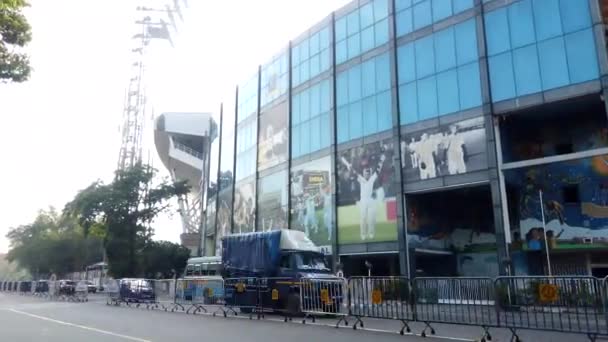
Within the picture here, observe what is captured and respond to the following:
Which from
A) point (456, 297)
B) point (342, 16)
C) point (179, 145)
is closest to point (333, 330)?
point (456, 297)

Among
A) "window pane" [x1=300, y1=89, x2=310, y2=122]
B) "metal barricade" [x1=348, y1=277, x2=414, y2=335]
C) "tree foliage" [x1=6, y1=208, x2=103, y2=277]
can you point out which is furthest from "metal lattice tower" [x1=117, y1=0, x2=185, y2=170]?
"metal barricade" [x1=348, y1=277, x2=414, y2=335]

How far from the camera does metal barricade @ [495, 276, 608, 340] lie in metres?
8.55

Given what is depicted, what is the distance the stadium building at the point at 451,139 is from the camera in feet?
78.8

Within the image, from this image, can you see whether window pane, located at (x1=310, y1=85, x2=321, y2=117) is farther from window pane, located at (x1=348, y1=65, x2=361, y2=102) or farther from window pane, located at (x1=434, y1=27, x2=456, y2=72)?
window pane, located at (x1=434, y1=27, x2=456, y2=72)

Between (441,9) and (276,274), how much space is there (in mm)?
19405

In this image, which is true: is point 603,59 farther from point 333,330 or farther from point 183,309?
point 183,309

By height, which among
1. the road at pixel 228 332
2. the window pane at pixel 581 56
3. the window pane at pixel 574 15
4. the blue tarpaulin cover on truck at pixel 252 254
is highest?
the window pane at pixel 574 15

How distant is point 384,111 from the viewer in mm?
30703

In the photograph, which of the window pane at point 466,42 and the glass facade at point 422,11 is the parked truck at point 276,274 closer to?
the window pane at point 466,42

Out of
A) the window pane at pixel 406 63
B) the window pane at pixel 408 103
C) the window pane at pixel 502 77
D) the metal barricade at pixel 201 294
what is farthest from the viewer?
the window pane at pixel 406 63

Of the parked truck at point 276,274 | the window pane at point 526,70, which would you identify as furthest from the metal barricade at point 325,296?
the window pane at point 526,70

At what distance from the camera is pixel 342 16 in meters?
35.1

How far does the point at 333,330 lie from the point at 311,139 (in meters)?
24.9

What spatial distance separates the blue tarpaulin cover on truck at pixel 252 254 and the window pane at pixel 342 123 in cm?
1485
